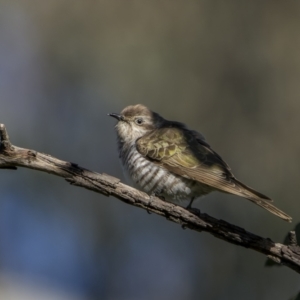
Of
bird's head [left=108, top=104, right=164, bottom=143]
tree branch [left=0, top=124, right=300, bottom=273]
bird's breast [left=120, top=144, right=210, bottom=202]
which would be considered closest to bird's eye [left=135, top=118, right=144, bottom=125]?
bird's head [left=108, top=104, right=164, bottom=143]

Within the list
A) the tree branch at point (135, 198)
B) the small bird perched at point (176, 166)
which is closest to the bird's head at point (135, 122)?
the small bird perched at point (176, 166)

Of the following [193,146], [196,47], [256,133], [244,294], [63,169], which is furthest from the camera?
[196,47]

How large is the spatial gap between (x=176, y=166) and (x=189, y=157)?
7.3 inches

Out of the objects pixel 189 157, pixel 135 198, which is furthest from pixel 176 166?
pixel 135 198

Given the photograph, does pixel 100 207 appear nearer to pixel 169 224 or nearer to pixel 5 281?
pixel 169 224

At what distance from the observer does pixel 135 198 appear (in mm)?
5070

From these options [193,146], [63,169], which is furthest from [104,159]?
[63,169]

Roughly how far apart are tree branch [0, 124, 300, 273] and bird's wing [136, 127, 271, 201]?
0.58 meters

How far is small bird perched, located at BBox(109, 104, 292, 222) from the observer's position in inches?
234

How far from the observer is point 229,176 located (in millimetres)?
5914

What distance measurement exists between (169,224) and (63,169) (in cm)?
692

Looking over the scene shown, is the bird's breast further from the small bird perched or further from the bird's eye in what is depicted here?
the bird's eye

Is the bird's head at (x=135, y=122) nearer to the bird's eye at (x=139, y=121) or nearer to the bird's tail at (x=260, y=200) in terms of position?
the bird's eye at (x=139, y=121)

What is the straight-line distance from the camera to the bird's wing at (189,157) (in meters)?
5.78
